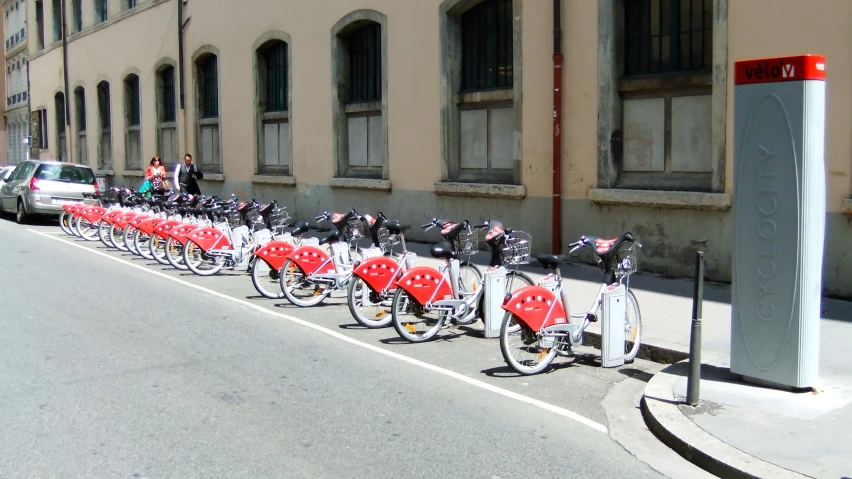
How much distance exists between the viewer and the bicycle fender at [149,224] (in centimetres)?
1484

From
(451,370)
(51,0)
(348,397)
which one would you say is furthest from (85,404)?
(51,0)

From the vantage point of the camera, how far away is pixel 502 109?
14922mm

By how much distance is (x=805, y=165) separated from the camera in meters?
6.23

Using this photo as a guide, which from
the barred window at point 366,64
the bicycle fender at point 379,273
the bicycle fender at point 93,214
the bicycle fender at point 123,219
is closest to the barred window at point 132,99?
the bicycle fender at point 93,214

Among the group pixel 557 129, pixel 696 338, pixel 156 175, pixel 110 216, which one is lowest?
pixel 696 338

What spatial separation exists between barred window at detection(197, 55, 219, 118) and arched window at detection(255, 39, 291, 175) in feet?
11.2

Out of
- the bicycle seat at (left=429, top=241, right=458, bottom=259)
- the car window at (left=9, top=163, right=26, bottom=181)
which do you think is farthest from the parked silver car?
the bicycle seat at (left=429, top=241, right=458, bottom=259)

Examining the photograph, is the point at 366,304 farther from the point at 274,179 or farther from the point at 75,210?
the point at 274,179

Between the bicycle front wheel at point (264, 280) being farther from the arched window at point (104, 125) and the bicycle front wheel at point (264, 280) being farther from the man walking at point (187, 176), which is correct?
the arched window at point (104, 125)

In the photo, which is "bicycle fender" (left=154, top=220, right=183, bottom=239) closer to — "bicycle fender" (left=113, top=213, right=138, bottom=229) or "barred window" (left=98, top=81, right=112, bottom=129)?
"bicycle fender" (left=113, top=213, right=138, bottom=229)

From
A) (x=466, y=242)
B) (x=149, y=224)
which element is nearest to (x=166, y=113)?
(x=149, y=224)

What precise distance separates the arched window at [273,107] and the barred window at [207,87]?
3.42 meters

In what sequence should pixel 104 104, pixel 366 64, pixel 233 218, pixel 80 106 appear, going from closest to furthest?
1. pixel 233 218
2. pixel 366 64
3. pixel 104 104
4. pixel 80 106

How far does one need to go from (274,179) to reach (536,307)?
581 inches
